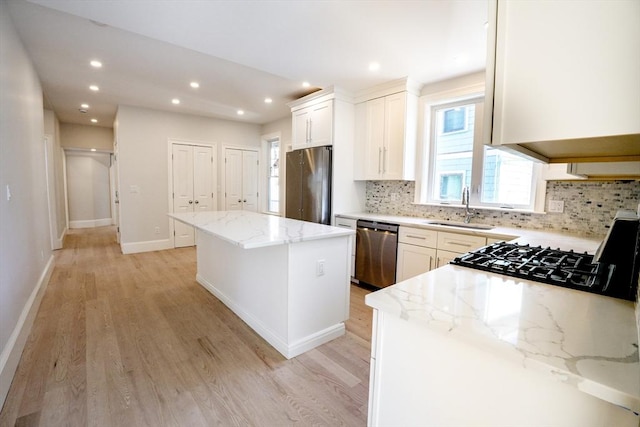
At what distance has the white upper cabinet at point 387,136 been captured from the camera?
347cm

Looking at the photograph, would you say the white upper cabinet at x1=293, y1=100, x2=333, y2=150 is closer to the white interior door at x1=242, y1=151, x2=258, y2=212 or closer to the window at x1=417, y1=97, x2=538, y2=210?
the window at x1=417, y1=97, x2=538, y2=210

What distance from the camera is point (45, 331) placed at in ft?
8.00

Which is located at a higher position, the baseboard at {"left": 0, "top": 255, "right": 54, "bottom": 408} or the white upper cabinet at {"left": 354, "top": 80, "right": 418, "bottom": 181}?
the white upper cabinet at {"left": 354, "top": 80, "right": 418, "bottom": 181}

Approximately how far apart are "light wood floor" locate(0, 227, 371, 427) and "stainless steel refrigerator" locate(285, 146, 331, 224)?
1.33 metres

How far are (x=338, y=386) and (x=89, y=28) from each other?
3607 millimetres

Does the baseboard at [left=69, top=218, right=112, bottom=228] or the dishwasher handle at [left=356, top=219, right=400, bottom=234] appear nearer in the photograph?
the dishwasher handle at [left=356, top=219, right=400, bottom=234]

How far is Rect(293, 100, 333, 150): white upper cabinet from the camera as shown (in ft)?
12.6

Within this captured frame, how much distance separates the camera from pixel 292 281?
2111 millimetres

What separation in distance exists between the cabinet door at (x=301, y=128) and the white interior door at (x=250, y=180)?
233cm

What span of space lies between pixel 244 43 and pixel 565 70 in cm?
264

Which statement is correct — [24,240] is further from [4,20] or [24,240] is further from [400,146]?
[400,146]

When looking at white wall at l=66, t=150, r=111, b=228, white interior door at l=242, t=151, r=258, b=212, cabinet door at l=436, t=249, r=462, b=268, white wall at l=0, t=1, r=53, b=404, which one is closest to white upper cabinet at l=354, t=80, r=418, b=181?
cabinet door at l=436, t=249, r=462, b=268

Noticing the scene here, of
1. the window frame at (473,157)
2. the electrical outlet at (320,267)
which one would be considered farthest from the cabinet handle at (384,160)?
the electrical outlet at (320,267)

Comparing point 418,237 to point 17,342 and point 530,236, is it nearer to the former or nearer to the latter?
point 530,236
